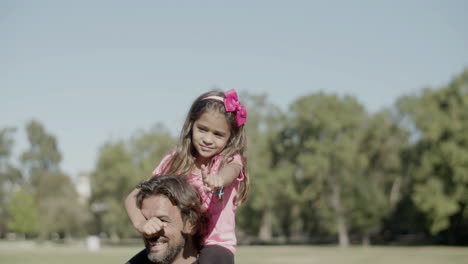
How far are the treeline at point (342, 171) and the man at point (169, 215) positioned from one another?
5337 centimetres

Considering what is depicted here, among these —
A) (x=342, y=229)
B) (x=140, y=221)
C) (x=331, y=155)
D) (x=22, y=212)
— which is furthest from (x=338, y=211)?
(x=140, y=221)

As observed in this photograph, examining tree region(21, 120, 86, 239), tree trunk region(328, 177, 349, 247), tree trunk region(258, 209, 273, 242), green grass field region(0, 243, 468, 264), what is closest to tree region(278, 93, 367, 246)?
tree trunk region(328, 177, 349, 247)

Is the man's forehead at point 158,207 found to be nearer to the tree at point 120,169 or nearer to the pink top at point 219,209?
the pink top at point 219,209

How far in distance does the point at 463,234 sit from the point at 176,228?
64.2m

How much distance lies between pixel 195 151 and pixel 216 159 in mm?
217

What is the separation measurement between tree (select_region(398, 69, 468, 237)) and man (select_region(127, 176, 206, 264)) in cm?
5330

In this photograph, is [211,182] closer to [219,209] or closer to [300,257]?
[219,209]

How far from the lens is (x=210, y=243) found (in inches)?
169

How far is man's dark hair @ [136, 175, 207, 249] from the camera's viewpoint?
145 inches

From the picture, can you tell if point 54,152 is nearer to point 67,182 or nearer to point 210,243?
point 67,182

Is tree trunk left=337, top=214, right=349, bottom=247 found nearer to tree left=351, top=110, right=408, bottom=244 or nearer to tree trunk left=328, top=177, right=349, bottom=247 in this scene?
tree trunk left=328, top=177, right=349, bottom=247

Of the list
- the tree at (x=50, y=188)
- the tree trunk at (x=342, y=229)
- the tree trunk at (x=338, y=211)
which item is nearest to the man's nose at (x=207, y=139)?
the tree trunk at (x=338, y=211)

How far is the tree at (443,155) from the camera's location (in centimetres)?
5416

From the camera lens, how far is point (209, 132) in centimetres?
441
